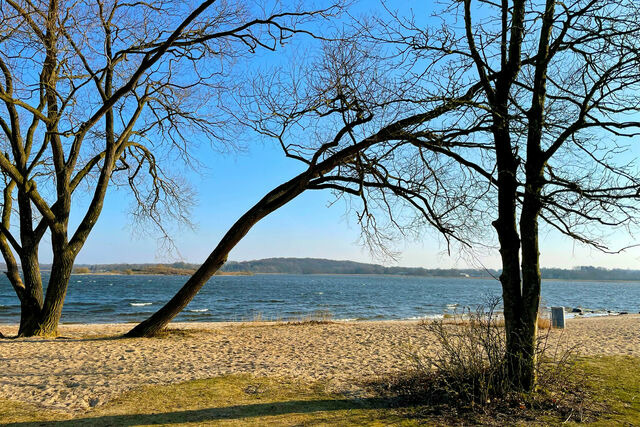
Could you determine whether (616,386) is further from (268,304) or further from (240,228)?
(268,304)

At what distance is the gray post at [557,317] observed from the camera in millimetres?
17933

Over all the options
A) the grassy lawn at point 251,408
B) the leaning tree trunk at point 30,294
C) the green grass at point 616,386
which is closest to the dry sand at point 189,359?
the grassy lawn at point 251,408

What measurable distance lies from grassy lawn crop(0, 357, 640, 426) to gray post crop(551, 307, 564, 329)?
38.1 ft

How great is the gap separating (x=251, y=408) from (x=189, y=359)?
12.2ft

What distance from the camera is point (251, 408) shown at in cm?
580

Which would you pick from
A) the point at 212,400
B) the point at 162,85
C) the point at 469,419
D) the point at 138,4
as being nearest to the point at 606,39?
the point at 469,419

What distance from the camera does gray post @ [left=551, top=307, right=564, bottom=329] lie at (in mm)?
17933

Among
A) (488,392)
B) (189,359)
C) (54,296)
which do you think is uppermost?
(54,296)

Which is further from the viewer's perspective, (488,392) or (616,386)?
(616,386)

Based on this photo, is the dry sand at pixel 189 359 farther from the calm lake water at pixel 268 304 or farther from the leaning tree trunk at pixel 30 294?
the calm lake water at pixel 268 304

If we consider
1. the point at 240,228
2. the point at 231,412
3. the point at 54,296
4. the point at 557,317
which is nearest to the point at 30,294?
the point at 54,296

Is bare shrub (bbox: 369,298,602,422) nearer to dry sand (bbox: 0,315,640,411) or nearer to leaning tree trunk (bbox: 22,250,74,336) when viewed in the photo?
dry sand (bbox: 0,315,640,411)

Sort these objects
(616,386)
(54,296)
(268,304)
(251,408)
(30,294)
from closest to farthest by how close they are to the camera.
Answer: (251,408) → (616,386) → (54,296) → (30,294) → (268,304)

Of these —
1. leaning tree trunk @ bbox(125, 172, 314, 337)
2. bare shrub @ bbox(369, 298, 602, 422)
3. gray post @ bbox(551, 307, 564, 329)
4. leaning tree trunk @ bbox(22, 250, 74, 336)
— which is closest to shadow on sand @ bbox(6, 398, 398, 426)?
bare shrub @ bbox(369, 298, 602, 422)
